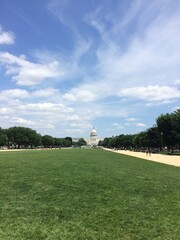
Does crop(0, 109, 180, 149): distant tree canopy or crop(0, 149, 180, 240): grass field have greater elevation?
crop(0, 109, 180, 149): distant tree canopy

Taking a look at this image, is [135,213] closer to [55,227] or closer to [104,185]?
[55,227]

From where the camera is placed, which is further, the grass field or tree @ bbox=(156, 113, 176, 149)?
tree @ bbox=(156, 113, 176, 149)

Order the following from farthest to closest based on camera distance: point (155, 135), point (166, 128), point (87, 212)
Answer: point (155, 135) < point (166, 128) < point (87, 212)

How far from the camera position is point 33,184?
1662cm

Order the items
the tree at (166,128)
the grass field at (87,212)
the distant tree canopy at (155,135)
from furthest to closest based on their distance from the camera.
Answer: the tree at (166,128), the distant tree canopy at (155,135), the grass field at (87,212)

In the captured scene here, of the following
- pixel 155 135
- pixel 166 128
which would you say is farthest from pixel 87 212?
pixel 155 135

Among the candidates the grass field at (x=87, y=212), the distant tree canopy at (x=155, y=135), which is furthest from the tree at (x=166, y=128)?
the grass field at (x=87, y=212)

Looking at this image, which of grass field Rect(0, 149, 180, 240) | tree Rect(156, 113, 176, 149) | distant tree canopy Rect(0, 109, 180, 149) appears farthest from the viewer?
tree Rect(156, 113, 176, 149)

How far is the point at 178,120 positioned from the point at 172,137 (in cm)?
1634

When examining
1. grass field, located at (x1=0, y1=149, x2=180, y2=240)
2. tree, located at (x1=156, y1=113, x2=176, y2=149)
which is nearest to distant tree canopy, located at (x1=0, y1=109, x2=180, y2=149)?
tree, located at (x1=156, y1=113, x2=176, y2=149)

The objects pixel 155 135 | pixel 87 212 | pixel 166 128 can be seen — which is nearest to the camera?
pixel 87 212

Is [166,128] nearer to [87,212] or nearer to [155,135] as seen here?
[155,135]

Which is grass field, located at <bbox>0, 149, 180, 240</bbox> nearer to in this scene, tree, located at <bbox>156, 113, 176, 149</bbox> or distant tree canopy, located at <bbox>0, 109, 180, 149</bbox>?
distant tree canopy, located at <bbox>0, 109, 180, 149</bbox>

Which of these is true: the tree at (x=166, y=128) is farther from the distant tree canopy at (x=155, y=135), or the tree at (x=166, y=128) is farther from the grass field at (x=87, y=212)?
the grass field at (x=87, y=212)
